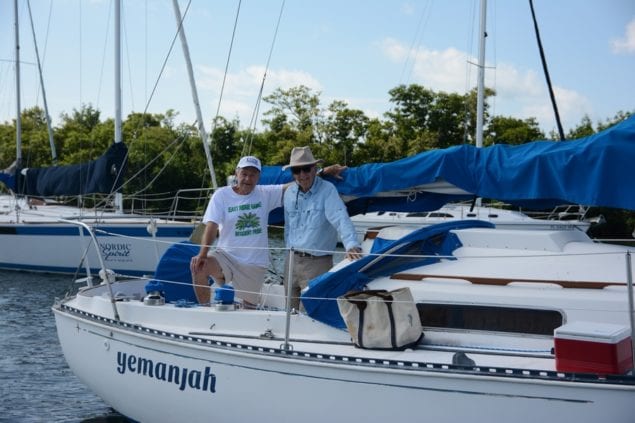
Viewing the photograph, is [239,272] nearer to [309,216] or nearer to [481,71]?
[309,216]

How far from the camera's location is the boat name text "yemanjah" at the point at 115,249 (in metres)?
17.9

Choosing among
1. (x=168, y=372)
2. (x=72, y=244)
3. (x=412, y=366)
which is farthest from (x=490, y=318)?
(x=72, y=244)

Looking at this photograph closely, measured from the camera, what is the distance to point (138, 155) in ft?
119

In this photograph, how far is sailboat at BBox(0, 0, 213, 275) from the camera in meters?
16.5

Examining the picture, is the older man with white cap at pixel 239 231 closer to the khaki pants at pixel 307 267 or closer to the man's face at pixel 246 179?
the man's face at pixel 246 179

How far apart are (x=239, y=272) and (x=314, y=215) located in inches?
33.0

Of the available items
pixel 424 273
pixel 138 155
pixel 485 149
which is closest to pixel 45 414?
pixel 424 273

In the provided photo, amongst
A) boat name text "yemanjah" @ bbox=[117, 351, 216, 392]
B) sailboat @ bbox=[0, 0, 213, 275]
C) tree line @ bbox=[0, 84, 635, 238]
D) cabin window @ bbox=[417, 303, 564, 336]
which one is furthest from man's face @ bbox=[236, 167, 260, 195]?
tree line @ bbox=[0, 84, 635, 238]

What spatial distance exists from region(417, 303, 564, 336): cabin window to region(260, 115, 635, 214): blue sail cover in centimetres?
93

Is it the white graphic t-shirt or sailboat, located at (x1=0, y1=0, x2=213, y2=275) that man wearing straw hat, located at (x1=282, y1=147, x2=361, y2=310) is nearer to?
the white graphic t-shirt

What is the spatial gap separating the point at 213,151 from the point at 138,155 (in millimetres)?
4867

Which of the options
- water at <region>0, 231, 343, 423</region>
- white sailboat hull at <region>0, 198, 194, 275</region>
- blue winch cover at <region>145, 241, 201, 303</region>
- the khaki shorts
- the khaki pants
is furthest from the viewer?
white sailboat hull at <region>0, 198, 194, 275</region>

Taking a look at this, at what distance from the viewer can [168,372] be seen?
5.71 meters

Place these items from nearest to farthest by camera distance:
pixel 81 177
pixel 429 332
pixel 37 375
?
pixel 429 332, pixel 37 375, pixel 81 177
